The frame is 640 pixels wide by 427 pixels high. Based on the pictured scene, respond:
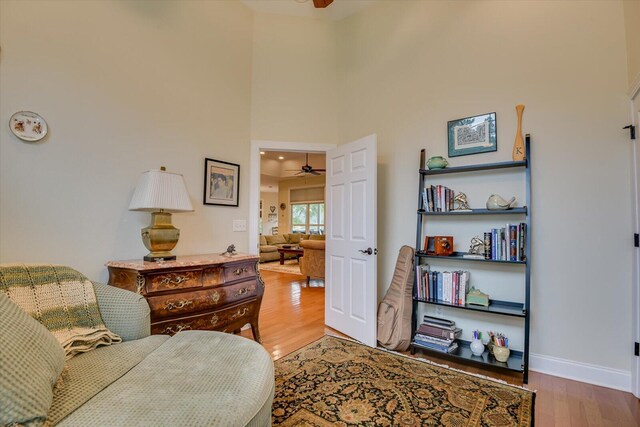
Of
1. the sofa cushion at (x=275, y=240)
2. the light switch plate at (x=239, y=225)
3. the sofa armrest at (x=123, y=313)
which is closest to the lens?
the sofa armrest at (x=123, y=313)

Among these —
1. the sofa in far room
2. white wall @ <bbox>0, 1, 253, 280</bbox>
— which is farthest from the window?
white wall @ <bbox>0, 1, 253, 280</bbox>

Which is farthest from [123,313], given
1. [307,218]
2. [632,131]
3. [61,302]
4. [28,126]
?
[307,218]

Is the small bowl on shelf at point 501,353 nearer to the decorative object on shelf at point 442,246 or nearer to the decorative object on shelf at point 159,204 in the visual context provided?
the decorative object on shelf at point 442,246

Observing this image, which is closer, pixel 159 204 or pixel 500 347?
pixel 159 204

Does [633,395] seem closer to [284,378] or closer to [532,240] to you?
[532,240]

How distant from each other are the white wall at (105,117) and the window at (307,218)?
24.6 feet

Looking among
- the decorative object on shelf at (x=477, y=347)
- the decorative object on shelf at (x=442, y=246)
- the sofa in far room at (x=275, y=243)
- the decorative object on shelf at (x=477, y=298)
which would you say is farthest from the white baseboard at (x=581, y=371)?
the sofa in far room at (x=275, y=243)

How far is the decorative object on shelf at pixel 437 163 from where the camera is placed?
2.66 metres

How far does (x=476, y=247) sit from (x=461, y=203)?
1.33 ft

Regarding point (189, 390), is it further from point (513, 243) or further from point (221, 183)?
point (513, 243)

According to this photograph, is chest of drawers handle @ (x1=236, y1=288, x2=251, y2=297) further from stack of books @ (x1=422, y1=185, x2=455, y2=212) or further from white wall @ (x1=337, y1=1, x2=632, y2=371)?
stack of books @ (x1=422, y1=185, x2=455, y2=212)

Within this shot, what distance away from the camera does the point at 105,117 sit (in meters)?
2.18

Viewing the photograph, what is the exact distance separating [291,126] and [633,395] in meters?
3.60

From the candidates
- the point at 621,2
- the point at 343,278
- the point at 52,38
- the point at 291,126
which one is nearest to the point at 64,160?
the point at 52,38
